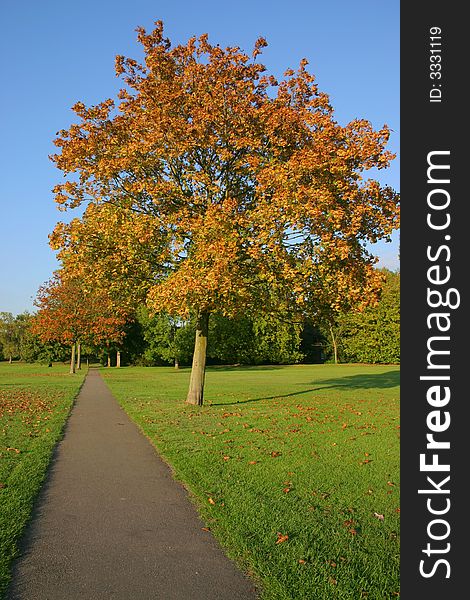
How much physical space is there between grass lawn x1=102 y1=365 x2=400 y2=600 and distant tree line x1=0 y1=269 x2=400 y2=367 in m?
39.9

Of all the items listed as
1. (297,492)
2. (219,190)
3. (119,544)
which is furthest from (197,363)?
(119,544)

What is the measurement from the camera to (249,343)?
221 ft

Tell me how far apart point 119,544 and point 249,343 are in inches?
2459

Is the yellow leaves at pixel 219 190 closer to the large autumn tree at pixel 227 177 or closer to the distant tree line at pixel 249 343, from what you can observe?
the large autumn tree at pixel 227 177

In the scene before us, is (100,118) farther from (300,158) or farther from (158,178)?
(300,158)

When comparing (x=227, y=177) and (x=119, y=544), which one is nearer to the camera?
(x=119, y=544)

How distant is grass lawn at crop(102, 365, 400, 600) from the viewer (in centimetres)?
438

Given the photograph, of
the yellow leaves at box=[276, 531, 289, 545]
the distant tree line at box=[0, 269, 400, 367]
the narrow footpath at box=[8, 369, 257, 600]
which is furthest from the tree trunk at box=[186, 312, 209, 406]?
the distant tree line at box=[0, 269, 400, 367]

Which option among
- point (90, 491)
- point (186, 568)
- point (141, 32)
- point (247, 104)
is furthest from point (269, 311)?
point (186, 568)

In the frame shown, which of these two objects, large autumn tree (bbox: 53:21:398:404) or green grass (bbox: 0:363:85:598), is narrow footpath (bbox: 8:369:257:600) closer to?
green grass (bbox: 0:363:85:598)

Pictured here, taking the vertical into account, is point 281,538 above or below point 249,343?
below

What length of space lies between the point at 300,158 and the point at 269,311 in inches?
199

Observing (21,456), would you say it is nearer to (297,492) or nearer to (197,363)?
(297,492)

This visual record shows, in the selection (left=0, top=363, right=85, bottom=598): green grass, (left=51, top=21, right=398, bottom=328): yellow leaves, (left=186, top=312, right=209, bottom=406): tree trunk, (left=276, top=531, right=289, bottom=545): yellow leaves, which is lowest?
(left=0, top=363, right=85, bottom=598): green grass
